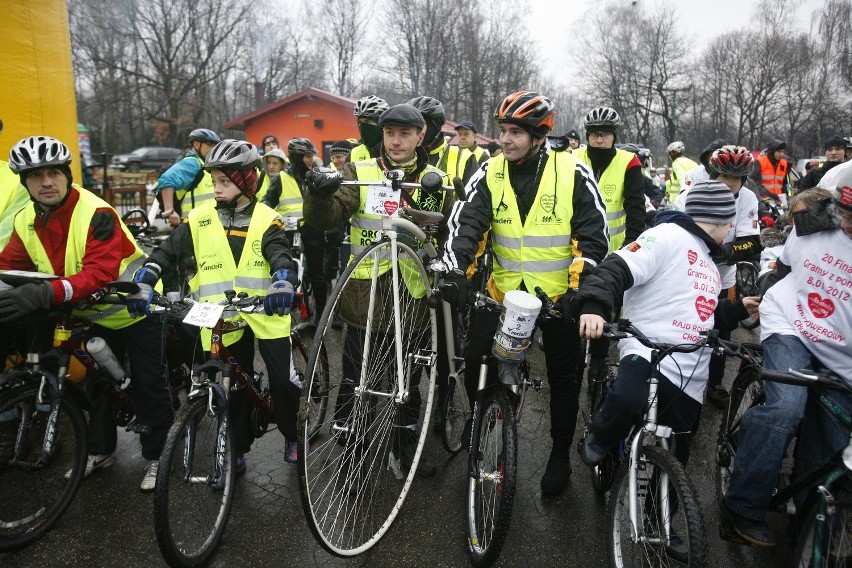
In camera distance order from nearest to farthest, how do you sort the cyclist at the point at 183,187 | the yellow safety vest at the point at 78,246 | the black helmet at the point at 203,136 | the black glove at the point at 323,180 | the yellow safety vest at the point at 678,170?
the black glove at the point at 323,180 → the yellow safety vest at the point at 78,246 → the cyclist at the point at 183,187 → the black helmet at the point at 203,136 → the yellow safety vest at the point at 678,170

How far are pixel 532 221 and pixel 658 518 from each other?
1684mm

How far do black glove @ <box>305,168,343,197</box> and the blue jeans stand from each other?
2.45m

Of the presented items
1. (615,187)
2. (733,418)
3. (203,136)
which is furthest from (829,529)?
(203,136)

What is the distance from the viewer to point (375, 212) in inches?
138

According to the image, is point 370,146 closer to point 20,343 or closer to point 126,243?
point 126,243

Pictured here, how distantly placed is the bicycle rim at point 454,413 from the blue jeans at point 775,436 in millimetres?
1578

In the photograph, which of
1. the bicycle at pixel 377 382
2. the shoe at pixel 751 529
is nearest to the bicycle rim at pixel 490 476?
the bicycle at pixel 377 382

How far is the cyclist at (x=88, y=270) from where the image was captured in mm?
3391

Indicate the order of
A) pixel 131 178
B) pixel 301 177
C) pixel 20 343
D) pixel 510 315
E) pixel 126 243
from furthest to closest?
pixel 131 178
pixel 301 177
pixel 20 343
pixel 126 243
pixel 510 315

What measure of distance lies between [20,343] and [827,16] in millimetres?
54836

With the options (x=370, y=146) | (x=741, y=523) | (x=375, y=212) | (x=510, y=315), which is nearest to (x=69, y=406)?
(x=375, y=212)

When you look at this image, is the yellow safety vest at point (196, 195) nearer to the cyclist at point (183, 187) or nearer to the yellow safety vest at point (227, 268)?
the cyclist at point (183, 187)

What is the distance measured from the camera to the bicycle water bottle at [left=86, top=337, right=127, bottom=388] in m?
3.68

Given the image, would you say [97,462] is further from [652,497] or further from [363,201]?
[652,497]
